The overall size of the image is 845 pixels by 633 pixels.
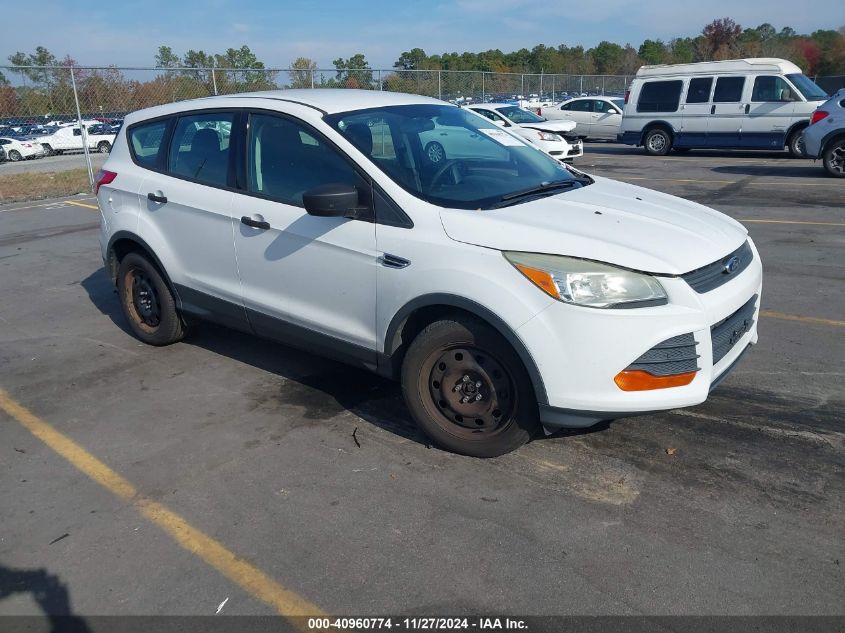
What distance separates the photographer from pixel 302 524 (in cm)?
328

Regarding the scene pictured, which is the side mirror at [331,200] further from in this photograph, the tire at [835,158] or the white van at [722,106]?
the white van at [722,106]

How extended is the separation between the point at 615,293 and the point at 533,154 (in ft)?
6.05

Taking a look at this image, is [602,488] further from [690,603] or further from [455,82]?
[455,82]

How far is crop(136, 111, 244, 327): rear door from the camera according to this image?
15.4 feet

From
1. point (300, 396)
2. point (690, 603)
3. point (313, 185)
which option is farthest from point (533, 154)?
point (690, 603)

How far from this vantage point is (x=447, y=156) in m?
4.30

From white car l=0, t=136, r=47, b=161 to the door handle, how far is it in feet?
94.1

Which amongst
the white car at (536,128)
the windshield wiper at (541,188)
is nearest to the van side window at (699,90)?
the white car at (536,128)

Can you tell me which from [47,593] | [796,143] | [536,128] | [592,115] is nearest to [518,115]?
[536,128]

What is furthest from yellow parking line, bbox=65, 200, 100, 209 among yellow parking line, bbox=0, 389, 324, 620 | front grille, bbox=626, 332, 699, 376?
front grille, bbox=626, 332, 699, 376

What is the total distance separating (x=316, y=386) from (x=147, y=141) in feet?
7.64

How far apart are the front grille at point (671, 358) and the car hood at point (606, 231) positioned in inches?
12.6

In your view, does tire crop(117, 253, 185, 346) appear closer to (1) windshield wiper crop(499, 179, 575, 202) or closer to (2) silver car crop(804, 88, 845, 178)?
(1) windshield wiper crop(499, 179, 575, 202)

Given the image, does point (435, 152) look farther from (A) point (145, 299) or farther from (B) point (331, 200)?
(A) point (145, 299)
